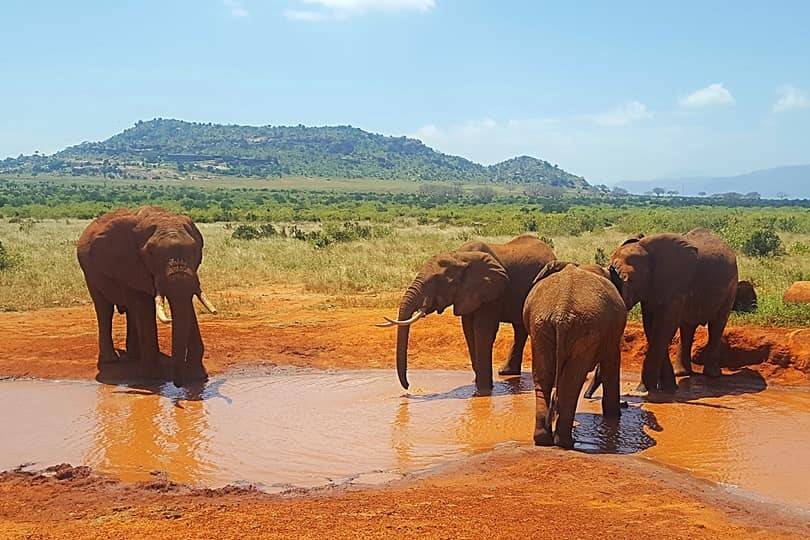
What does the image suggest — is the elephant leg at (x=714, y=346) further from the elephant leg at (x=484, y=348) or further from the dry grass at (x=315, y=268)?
the elephant leg at (x=484, y=348)

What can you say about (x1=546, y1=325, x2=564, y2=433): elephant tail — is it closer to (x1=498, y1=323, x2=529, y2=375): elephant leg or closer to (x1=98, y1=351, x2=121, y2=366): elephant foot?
(x1=498, y1=323, x2=529, y2=375): elephant leg

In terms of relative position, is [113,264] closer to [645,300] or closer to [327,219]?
[645,300]

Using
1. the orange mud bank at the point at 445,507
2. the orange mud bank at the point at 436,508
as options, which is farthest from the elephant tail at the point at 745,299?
the orange mud bank at the point at 436,508

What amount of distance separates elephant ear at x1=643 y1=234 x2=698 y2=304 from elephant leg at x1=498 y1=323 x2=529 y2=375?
223 cm

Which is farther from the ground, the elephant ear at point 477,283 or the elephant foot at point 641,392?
the elephant ear at point 477,283

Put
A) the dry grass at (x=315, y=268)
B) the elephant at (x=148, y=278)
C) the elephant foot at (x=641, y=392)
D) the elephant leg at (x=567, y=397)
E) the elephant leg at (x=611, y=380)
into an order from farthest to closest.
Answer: the dry grass at (x=315, y=268) < the elephant foot at (x=641, y=392) < the elephant at (x=148, y=278) < the elephant leg at (x=611, y=380) < the elephant leg at (x=567, y=397)

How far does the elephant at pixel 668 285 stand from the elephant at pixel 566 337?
2069 millimetres

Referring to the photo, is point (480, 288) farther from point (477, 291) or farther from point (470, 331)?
point (470, 331)

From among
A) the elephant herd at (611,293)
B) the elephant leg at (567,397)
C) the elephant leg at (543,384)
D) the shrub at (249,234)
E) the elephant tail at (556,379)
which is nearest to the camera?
the elephant tail at (556,379)

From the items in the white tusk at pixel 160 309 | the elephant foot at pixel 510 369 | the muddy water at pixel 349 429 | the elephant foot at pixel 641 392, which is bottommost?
the muddy water at pixel 349 429

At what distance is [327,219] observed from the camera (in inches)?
2279

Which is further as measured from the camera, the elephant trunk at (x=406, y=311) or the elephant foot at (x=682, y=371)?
the elephant foot at (x=682, y=371)

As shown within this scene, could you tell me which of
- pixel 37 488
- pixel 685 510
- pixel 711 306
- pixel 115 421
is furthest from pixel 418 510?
pixel 711 306

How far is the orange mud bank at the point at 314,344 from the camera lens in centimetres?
1412
